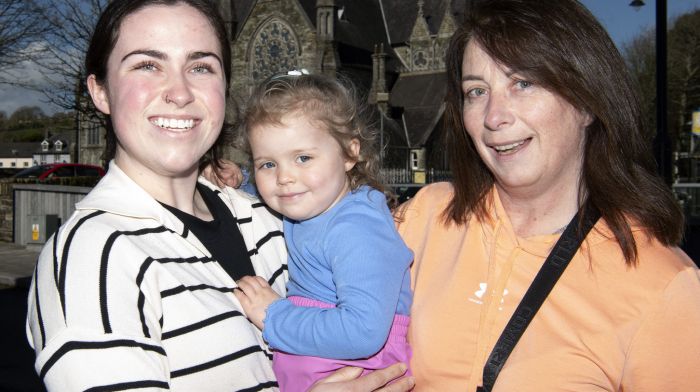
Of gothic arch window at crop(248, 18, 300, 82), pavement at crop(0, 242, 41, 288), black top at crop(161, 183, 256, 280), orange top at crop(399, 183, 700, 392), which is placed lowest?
pavement at crop(0, 242, 41, 288)

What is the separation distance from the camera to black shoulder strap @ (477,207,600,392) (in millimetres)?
2197

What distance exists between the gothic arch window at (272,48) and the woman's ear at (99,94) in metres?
40.4

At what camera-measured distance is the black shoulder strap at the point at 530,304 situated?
2.20m

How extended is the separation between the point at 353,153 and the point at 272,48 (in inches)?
1648

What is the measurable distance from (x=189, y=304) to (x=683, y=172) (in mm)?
53320

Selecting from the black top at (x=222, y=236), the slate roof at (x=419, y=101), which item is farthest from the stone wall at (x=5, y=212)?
the slate roof at (x=419, y=101)

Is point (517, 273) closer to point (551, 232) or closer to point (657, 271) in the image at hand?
point (551, 232)

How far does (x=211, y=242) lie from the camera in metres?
2.44

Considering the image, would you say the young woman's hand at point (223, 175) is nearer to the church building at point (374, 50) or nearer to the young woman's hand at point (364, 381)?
the young woman's hand at point (364, 381)

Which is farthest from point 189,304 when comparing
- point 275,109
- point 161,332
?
point 275,109

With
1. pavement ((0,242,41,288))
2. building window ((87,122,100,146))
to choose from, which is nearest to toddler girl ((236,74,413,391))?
pavement ((0,242,41,288))

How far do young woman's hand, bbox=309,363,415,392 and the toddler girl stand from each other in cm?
6

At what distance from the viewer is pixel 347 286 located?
227 cm

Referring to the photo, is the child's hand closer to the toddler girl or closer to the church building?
the toddler girl
